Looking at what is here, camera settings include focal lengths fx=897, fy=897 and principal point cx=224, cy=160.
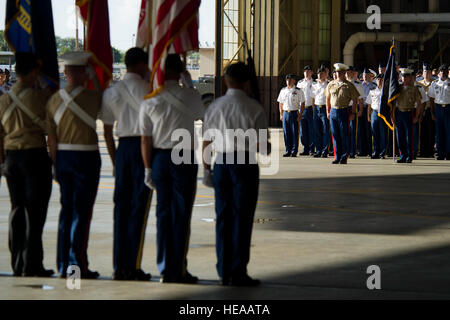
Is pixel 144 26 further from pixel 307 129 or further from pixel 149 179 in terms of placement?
pixel 307 129

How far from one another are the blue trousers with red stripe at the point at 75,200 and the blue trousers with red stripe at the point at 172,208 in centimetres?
60

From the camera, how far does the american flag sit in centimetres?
796

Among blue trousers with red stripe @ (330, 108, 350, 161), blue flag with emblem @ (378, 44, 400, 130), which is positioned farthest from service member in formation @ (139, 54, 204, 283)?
blue flag with emblem @ (378, 44, 400, 130)

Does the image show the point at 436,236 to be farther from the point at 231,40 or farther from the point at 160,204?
the point at 231,40

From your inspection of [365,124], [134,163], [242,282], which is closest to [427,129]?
[365,124]

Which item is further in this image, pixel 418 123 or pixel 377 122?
pixel 418 123

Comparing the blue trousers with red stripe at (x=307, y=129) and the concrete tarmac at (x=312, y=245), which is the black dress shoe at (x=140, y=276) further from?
the blue trousers with red stripe at (x=307, y=129)

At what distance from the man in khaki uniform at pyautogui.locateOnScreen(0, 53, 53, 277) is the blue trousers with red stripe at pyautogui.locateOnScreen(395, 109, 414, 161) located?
13.6 meters

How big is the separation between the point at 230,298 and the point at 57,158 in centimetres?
199

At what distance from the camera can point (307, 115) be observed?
73.9 feet

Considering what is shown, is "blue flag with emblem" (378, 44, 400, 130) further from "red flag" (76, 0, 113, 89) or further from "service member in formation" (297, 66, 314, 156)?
"red flag" (76, 0, 113, 89)

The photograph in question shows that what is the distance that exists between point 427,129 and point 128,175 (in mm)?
15834

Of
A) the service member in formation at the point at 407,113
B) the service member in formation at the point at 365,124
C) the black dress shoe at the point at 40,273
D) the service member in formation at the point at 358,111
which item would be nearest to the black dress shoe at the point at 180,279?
the black dress shoe at the point at 40,273

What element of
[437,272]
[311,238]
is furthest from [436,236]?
[437,272]
